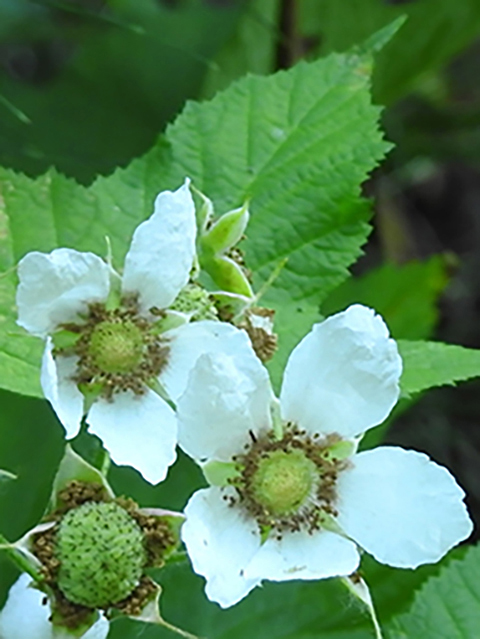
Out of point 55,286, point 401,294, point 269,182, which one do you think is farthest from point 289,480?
point 401,294

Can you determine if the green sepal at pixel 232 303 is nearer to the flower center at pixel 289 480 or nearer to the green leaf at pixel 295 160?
the flower center at pixel 289 480

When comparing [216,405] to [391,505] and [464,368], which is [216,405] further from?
[464,368]

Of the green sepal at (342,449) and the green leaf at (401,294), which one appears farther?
the green leaf at (401,294)

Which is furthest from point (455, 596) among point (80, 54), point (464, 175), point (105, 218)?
point (464, 175)

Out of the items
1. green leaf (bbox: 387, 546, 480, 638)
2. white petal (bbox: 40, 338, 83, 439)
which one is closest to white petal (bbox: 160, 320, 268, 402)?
white petal (bbox: 40, 338, 83, 439)

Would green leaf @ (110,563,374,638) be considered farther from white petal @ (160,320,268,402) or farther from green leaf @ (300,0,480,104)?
green leaf @ (300,0,480,104)

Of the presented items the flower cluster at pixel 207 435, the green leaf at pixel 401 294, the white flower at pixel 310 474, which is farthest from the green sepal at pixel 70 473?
the green leaf at pixel 401 294
